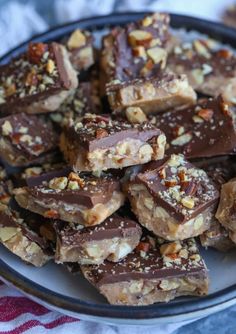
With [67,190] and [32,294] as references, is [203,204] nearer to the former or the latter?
[67,190]

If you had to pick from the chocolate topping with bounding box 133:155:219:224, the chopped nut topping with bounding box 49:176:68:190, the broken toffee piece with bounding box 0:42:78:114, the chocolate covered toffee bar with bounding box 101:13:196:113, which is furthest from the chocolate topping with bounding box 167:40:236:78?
the chopped nut topping with bounding box 49:176:68:190

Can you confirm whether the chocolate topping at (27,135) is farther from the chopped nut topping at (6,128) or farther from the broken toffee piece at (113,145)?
the broken toffee piece at (113,145)

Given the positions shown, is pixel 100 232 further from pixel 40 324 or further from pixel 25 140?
pixel 25 140

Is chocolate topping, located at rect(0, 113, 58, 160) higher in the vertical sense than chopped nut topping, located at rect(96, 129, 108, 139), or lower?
lower

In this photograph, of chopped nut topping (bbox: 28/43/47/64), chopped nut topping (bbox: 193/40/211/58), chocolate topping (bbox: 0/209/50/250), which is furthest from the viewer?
chopped nut topping (bbox: 193/40/211/58)

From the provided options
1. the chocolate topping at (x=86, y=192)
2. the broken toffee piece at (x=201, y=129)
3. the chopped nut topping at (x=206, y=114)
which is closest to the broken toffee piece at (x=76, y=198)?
the chocolate topping at (x=86, y=192)

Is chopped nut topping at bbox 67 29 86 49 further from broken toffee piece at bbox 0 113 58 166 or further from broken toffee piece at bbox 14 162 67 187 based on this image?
broken toffee piece at bbox 14 162 67 187

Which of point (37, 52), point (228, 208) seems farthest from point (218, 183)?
point (37, 52)
